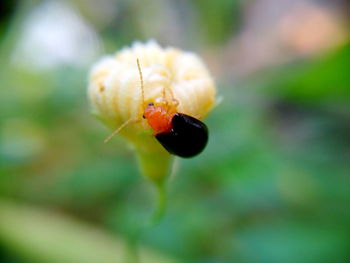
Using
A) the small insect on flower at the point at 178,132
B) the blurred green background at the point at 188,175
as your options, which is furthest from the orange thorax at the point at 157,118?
the blurred green background at the point at 188,175

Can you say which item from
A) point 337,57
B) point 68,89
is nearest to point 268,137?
point 337,57

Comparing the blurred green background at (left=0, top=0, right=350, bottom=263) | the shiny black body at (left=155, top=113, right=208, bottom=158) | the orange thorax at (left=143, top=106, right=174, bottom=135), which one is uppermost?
the blurred green background at (left=0, top=0, right=350, bottom=263)

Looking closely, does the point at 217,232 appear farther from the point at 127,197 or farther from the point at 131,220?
the point at 127,197

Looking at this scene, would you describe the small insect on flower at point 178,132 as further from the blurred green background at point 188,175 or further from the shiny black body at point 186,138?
the blurred green background at point 188,175

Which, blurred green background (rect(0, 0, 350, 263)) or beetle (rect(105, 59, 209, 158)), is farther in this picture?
blurred green background (rect(0, 0, 350, 263))

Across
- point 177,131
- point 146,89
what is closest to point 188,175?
point 177,131

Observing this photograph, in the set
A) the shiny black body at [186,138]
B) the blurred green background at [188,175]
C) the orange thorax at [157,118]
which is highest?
the blurred green background at [188,175]

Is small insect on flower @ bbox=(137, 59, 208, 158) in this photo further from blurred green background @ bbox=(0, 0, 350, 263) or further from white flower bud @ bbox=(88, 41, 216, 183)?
blurred green background @ bbox=(0, 0, 350, 263)

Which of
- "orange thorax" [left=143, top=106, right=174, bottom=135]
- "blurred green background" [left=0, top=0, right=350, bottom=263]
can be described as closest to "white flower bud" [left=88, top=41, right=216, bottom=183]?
"orange thorax" [left=143, top=106, right=174, bottom=135]

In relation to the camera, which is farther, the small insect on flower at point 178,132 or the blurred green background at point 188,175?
the blurred green background at point 188,175
